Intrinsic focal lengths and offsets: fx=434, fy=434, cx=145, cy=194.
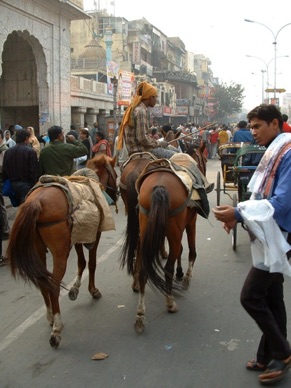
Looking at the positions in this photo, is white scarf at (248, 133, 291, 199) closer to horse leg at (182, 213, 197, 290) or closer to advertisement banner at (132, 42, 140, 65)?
horse leg at (182, 213, 197, 290)

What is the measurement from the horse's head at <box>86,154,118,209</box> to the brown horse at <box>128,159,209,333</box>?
1022mm

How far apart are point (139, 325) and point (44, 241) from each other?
117 cm

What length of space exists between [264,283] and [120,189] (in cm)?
279

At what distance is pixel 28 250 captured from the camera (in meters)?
3.56

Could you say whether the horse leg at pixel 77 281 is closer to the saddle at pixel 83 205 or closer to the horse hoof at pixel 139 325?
the saddle at pixel 83 205

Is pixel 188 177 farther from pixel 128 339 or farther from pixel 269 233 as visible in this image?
pixel 269 233

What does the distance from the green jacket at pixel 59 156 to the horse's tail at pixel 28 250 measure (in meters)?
2.83

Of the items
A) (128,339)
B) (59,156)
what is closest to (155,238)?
(128,339)

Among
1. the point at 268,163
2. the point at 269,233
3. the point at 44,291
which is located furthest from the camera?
the point at 44,291

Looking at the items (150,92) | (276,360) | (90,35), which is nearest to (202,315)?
(276,360)

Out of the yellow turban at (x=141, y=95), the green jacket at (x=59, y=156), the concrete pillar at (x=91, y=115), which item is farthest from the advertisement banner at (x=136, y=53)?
the yellow turban at (x=141, y=95)

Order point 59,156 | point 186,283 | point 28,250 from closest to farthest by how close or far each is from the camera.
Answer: point 28,250 < point 186,283 < point 59,156

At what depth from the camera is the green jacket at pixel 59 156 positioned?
6.41m

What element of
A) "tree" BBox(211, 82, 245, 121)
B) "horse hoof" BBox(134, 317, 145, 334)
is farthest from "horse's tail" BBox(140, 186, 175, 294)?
"tree" BBox(211, 82, 245, 121)
